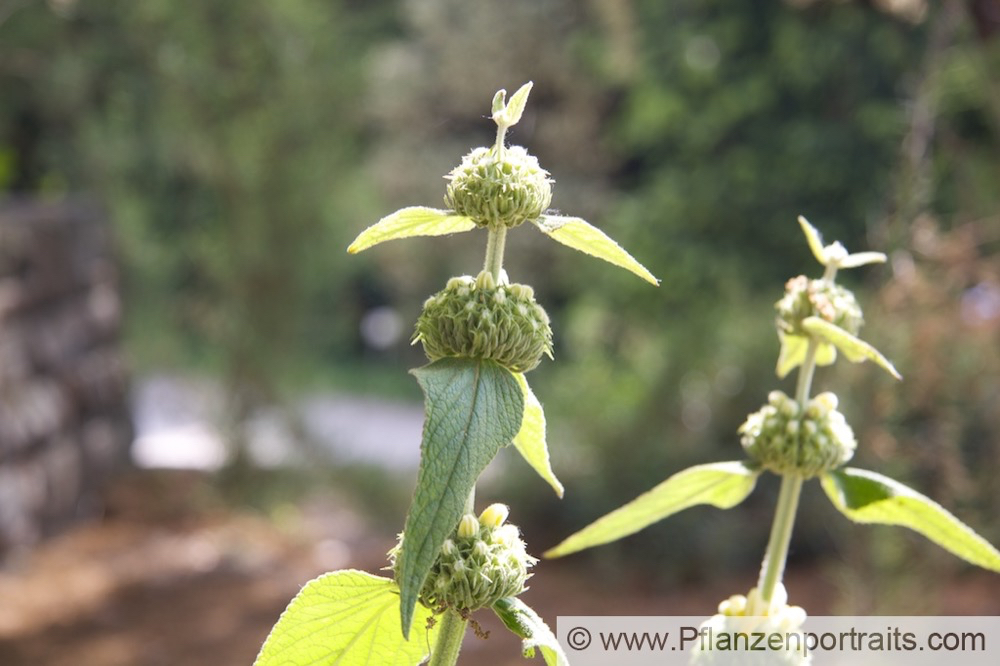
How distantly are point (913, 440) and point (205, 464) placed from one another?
331 cm

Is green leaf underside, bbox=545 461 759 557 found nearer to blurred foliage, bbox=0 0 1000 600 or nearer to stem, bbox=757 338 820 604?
stem, bbox=757 338 820 604

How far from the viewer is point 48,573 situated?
348 cm

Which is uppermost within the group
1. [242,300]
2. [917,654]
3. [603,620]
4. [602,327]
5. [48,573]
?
[602,327]

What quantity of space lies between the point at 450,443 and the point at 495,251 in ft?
0.37

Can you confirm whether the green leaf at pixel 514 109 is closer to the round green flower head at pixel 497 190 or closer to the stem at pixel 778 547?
the round green flower head at pixel 497 190

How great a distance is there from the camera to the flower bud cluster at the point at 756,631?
515 mm

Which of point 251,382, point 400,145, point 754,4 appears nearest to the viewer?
point 251,382

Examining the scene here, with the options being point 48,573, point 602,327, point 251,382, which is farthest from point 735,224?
point 48,573

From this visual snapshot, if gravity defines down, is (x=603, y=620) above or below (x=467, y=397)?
above

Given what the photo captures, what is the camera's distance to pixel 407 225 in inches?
19.7

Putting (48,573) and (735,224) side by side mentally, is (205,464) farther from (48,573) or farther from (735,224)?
(735,224)

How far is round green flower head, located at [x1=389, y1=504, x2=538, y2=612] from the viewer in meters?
0.49

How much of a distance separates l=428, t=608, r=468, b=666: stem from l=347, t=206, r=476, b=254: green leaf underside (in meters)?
0.16
